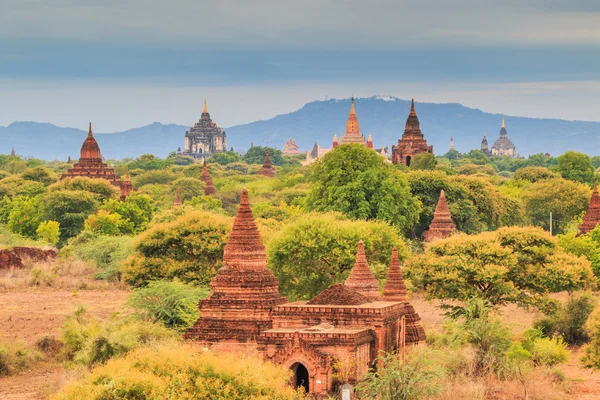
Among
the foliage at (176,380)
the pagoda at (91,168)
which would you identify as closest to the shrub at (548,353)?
the foliage at (176,380)

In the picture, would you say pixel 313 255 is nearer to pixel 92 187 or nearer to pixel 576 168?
pixel 92 187

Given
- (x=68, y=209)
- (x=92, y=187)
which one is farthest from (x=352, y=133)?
(x=68, y=209)

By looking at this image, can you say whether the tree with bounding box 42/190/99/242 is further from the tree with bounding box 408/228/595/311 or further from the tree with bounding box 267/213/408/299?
the tree with bounding box 408/228/595/311

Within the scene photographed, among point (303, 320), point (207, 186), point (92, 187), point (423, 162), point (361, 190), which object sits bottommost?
point (303, 320)

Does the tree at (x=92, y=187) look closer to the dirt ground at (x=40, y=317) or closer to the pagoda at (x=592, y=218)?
the pagoda at (x=592, y=218)

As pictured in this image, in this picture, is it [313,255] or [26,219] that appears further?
[26,219]

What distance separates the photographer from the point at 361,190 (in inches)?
2598

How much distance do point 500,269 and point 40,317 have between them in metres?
14.4

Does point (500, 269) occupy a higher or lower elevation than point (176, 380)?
higher

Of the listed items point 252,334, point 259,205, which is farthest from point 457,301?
point 259,205

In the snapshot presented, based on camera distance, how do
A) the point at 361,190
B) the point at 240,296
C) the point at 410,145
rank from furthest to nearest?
the point at 410,145
the point at 361,190
the point at 240,296

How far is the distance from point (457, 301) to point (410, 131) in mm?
72524

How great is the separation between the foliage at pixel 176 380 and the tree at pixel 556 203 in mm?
65081

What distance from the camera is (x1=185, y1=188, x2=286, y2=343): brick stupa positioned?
34.8m
